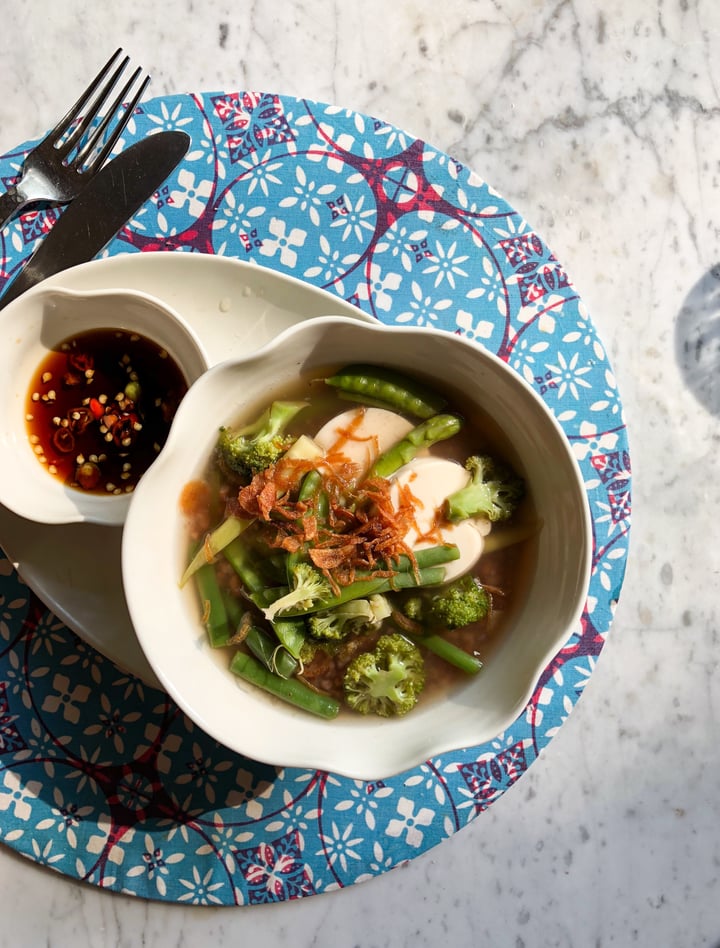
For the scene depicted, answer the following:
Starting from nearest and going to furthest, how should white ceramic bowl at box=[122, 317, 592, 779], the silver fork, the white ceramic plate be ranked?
white ceramic bowl at box=[122, 317, 592, 779], the white ceramic plate, the silver fork

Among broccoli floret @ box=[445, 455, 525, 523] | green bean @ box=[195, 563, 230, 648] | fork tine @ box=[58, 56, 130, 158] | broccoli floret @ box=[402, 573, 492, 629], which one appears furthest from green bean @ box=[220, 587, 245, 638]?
fork tine @ box=[58, 56, 130, 158]

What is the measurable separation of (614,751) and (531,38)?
2.04 m

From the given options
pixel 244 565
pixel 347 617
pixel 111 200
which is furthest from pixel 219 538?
pixel 111 200

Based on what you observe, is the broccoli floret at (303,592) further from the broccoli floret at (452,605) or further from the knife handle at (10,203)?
the knife handle at (10,203)

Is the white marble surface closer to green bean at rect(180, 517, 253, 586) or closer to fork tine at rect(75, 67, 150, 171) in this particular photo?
fork tine at rect(75, 67, 150, 171)

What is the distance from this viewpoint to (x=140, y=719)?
1924 mm

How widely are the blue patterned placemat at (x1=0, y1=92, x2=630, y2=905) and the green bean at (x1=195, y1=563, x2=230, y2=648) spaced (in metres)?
0.32

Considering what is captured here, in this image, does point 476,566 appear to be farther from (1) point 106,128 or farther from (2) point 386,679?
(1) point 106,128

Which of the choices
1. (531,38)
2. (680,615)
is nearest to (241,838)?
(680,615)

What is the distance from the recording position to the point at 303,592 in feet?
5.20

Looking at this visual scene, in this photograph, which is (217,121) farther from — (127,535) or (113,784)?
(113,784)

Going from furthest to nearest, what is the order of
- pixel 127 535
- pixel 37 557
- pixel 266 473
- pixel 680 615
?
1. pixel 680 615
2. pixel 37 557
3. pixel 266 473
4. pixel 127 535

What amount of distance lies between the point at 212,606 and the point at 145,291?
75 cm

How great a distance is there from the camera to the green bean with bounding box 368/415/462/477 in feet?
5.59
